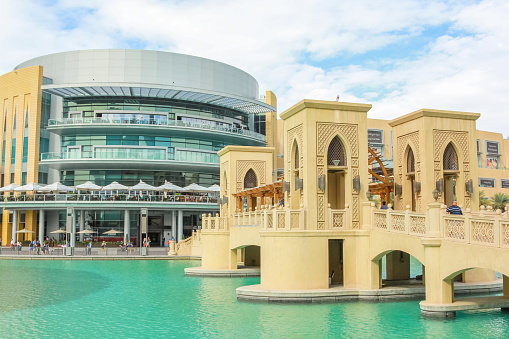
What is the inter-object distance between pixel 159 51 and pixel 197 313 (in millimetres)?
46569

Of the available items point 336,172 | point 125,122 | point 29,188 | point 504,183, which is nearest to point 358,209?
point 336,172

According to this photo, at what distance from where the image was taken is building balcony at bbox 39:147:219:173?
192 feet

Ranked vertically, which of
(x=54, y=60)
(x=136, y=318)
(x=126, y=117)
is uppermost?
(x=54, y=60)

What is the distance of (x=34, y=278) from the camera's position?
32031mm

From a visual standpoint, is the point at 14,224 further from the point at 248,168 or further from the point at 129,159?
the point at 248,168

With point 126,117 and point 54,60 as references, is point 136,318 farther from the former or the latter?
point 54,60

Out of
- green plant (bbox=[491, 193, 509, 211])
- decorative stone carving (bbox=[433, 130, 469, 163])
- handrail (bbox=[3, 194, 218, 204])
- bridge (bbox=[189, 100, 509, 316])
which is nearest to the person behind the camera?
bridge (bbox=[189, 100, 509, 316])

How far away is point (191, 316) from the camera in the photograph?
66.4 ft

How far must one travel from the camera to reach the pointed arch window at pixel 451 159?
25391mm

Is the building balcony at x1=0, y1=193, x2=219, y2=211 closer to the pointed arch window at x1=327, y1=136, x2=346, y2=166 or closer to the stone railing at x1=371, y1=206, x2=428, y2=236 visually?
the pointed arch window at x1=327, y1=136, x2=346, y2=166

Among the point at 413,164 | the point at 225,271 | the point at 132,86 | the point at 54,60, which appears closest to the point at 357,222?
the point at 413,164

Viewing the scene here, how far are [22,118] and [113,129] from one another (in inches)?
416

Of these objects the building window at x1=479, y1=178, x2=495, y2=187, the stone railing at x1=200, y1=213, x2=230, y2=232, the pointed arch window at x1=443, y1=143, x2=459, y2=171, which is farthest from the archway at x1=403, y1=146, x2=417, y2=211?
the building window at x1=479, y1=178, x2=495, y2=187

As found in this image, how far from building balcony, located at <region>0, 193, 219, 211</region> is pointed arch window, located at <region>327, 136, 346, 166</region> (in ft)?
110
